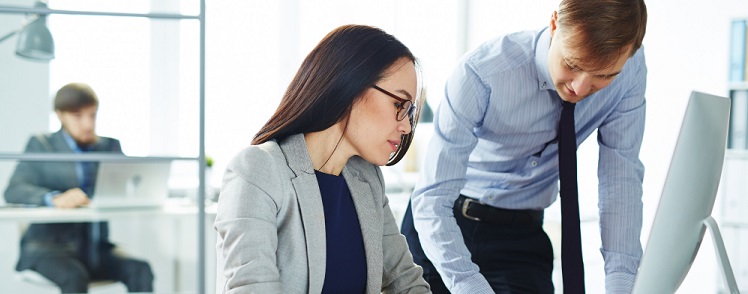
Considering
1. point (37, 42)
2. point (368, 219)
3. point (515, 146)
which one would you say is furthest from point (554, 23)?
point (37, 42)

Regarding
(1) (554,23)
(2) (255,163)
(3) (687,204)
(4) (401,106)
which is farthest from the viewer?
(1) (554,23)

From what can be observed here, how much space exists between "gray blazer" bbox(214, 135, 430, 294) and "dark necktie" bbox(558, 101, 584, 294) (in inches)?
16.0

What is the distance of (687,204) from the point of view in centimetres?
111

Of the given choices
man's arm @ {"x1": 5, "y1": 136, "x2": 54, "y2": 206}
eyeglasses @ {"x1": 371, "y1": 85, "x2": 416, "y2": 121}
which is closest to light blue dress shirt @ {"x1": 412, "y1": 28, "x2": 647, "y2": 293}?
eyeglasses @ {"x1": 371, "y1": 85, "x2": 416, "y2": 121}

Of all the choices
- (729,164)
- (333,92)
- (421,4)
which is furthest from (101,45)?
(421,4)

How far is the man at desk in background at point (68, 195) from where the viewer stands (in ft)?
8.69

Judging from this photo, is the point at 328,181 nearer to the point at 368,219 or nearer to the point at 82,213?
the point at 368,219

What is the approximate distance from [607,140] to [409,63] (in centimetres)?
65

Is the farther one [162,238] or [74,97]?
[162,238]

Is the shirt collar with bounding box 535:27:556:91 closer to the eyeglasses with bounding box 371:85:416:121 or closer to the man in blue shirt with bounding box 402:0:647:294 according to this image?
the man in blue shirt with bounding box 402:0:647:294

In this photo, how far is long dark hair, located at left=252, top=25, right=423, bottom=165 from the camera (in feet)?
4.70

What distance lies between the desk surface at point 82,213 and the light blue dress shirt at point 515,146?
1.31m

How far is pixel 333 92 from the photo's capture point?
4.70ft

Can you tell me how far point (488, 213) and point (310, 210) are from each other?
65 cm
